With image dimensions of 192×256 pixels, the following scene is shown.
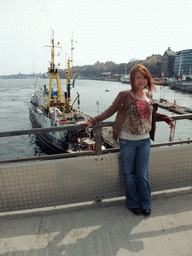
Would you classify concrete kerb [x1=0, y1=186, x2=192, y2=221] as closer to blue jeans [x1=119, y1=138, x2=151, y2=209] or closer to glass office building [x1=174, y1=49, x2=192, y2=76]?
blue jeans [x1=119, y1=138, x2=151, y2=209]

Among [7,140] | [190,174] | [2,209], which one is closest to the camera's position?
[2,209]

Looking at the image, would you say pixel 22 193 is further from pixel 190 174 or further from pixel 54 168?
pixel 190 174

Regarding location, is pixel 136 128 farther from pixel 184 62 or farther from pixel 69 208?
pixel 184 62

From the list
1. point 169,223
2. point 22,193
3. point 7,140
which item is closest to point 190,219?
point 169,223

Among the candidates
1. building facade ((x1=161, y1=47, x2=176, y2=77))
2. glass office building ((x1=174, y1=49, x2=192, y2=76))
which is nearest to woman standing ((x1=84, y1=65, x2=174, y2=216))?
glass office building ((x1=174, y1=49, x2=192, y2=76))

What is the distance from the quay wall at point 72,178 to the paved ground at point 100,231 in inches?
6.4

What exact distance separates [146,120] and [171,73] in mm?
156443

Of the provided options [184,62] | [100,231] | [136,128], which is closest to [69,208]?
[100,231]

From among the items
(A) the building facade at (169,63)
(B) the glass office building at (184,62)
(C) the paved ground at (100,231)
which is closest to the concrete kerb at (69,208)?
(C) the paved ground at (100,231)

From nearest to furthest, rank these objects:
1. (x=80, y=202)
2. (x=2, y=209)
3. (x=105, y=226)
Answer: (x=105, y=226)
(x=2, y=209)
(x=80, y=202)

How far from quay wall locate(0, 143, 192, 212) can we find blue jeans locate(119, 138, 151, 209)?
8.8 inches

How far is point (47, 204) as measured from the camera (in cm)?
310

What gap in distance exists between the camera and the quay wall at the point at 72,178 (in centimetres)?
295

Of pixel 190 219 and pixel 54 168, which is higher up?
pixel 54 168
